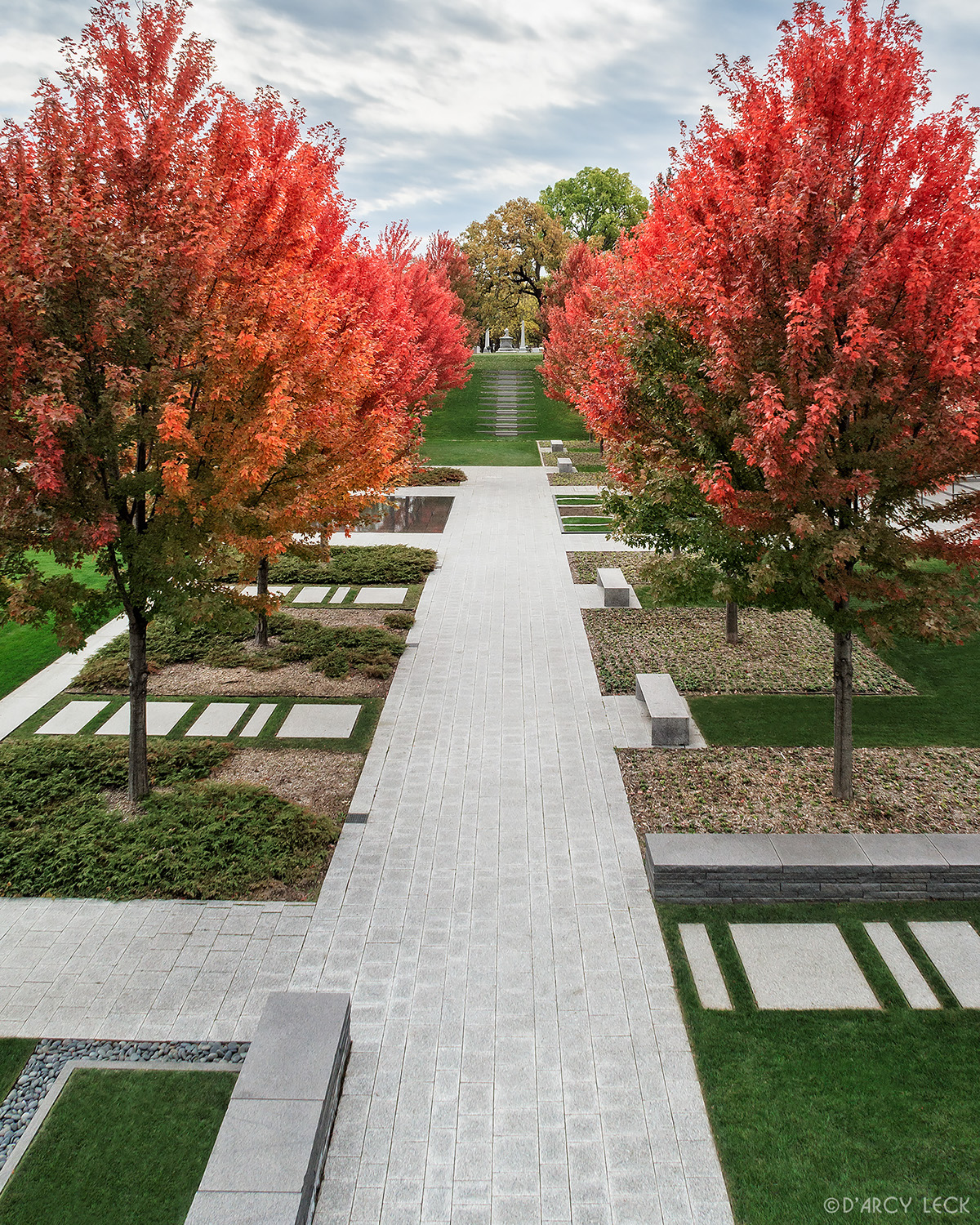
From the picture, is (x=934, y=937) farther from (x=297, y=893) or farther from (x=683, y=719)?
(x=297, y=893)

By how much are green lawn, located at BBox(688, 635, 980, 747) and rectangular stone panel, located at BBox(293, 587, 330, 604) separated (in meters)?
7.98

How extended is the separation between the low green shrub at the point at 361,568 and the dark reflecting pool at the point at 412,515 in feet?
6.86

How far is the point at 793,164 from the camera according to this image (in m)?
7.38

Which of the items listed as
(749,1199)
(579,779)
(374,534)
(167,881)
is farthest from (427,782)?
(374,534)

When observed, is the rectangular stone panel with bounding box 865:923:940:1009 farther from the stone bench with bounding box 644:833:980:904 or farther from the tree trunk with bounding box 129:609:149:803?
the tree trunk with bounding box 129:609:149:803

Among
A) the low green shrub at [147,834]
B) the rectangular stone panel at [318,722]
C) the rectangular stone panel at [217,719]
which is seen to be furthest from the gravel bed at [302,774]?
the rectangular stone panel at [217,719]

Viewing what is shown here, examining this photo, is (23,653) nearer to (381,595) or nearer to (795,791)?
(381,595)

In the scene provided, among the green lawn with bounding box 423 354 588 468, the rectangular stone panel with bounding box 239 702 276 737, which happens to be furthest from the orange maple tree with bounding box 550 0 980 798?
the green lawn with bounding box 423 354 588 468

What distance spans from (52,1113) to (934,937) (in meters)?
6.70

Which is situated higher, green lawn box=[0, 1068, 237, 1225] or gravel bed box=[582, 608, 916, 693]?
gravel bed box=[582, 608, 916, 693]

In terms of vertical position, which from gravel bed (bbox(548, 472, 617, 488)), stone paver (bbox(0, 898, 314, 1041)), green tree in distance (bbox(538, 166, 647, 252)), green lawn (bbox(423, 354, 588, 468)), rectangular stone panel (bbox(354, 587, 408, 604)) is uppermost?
green tree in distance (bbox(538, 166, 647, 252))

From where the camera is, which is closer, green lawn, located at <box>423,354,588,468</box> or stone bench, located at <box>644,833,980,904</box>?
stone bench, located at <box>644,833,980,904</box>

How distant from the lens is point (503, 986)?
6691 mm

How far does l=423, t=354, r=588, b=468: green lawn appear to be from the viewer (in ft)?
122
